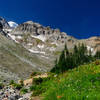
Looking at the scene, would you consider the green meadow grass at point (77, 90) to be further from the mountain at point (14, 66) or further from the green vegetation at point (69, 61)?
the green vegetation at point (69, 61)

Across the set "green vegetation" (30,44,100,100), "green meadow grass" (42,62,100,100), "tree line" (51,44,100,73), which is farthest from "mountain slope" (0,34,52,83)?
"green meadow grass" (42,62,100,100)

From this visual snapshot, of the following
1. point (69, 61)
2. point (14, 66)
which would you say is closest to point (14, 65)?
point (14, 66)

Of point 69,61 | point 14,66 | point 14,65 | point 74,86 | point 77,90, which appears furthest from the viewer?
point 69,61

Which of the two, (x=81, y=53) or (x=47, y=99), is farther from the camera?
(x=81, y=53)

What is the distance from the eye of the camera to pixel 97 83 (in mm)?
7855

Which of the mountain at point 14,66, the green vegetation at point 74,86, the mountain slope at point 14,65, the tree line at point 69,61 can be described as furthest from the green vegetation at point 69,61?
the green vegetation at point 74,86

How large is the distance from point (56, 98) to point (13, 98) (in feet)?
15.2

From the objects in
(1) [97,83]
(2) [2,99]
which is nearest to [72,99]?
(1) [97,83]

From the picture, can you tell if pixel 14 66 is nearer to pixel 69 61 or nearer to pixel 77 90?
pixel 69 61

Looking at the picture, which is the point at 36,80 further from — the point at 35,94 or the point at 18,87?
the point at 35,94

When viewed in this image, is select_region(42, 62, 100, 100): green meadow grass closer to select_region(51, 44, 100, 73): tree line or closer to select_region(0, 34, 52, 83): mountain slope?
select_region(0, 34, 52, 83): mountain slope

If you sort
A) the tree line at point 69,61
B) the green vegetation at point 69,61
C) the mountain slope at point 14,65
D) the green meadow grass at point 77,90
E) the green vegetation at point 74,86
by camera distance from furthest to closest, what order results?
the green vegetation at point 69,61, the tree line at point 69,61, the mountain slope at point 14,65, the green vegetation at point 74,86, the green meadow grass at point 77,90

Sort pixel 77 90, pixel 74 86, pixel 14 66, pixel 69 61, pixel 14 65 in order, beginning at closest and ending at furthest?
1. pixel 77 90
2. pixel 74 86
3. pixel 14 66
4. pixel 14 65
5. pixel 69 61

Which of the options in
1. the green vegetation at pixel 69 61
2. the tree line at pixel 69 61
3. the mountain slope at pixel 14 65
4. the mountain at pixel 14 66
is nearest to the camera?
the mountain at pixel 14 66
